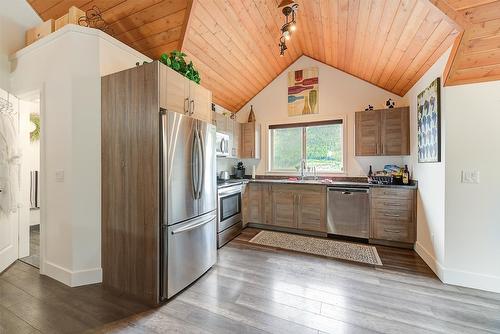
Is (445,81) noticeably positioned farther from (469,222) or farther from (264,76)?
(264,76)

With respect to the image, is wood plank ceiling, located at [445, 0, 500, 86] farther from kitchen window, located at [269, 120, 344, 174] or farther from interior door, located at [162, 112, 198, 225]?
interior door, located at [162, 112, 198, 225]

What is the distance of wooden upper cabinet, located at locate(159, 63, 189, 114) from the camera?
1.99m

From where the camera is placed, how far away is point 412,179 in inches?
133

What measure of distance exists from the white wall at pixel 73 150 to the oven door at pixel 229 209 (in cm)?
162

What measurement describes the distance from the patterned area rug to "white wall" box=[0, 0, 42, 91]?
13.4 feet

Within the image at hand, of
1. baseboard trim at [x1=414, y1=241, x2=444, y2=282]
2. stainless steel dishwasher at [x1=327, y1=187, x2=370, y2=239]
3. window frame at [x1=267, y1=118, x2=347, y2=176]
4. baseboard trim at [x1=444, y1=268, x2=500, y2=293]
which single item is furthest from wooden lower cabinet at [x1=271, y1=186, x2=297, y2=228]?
baseboard trim at [x1=444, y1=268, x2=500, y2=293]

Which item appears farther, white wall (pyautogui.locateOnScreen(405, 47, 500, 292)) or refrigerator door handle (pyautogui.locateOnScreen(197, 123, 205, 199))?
refrigerator door handle (pyautogui.locateOnScreen(197, 123, 205, 199))

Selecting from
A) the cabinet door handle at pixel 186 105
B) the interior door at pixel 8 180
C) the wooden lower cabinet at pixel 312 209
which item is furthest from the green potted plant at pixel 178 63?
the wooden lower cabinet at pixel 312 209

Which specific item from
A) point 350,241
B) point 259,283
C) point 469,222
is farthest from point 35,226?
point 469,222

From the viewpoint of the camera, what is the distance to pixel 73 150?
7.34 ft

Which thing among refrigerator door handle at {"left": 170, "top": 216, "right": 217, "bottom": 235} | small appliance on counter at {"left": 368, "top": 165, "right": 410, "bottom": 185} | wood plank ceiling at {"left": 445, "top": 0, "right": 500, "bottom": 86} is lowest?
refrigerator door handle at {"left": 170, "top": 216, "right": 217, "bottom": 235}

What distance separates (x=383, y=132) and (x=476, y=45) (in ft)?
5.98

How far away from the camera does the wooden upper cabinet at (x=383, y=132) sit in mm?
3516

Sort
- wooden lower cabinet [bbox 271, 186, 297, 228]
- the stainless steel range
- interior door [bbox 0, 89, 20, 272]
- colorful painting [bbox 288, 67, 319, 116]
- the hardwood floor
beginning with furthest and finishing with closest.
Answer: colorful painting [bbox 288, 67, 319, 116], wooden lower cabinet [bbox 271, 186, 297, 228], the stainless steel range, interior door [bbox 0, 89, 20, 272], the hardwood floor
